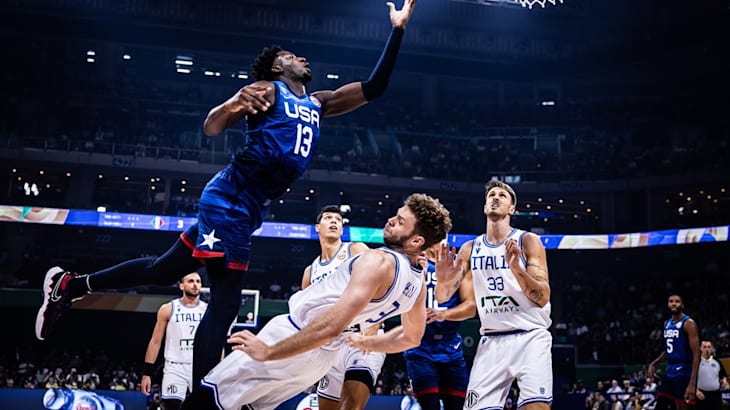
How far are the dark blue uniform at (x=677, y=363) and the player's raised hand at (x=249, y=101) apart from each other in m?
9.09

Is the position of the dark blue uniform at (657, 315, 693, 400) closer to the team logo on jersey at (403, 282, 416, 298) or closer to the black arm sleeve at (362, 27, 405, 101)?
the black arm sleeve at (362, 27, 405, 101)

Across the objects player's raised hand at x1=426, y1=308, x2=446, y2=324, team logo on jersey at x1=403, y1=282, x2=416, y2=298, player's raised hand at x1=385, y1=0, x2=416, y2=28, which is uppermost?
player's raised hand at x1=385, y1=0, x2=416, y2=28

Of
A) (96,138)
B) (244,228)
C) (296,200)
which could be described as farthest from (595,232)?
(244,228)

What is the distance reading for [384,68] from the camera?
215 inches

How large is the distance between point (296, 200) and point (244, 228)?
30.5 metres

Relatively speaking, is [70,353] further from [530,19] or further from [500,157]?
[530,19]

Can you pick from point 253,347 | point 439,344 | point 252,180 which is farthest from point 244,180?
point 439,344

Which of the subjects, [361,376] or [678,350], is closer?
[361,376]

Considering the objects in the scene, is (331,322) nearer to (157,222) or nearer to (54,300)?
(54,300)

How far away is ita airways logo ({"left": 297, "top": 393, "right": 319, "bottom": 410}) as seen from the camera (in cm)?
1327

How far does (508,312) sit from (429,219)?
7.89 ft

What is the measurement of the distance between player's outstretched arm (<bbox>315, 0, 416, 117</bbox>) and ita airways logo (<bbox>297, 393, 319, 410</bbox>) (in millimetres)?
8768

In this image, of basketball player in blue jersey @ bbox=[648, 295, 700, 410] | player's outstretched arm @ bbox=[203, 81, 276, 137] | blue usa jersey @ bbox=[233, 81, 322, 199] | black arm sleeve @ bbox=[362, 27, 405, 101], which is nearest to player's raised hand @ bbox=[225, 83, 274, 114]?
player's outstretched arm @ bbox=[203, 81, 276, 137]

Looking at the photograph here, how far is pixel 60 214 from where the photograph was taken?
28188 mm
